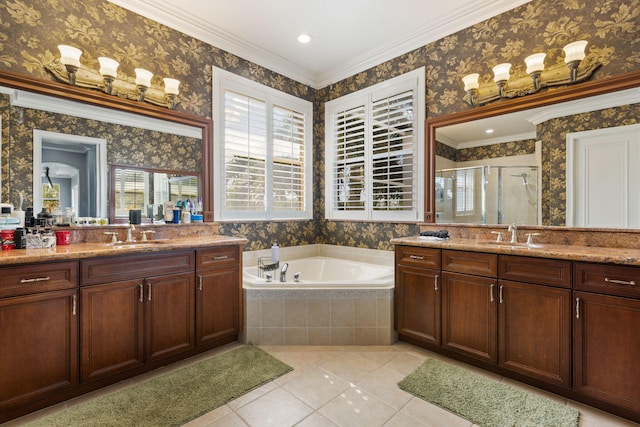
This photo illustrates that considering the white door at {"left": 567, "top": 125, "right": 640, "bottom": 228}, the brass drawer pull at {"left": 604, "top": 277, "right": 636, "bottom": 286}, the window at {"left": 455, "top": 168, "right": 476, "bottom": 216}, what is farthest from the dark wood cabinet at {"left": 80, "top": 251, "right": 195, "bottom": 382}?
the white door at {"left": 567, "top": 125, "right": 640, "bottom": 228}

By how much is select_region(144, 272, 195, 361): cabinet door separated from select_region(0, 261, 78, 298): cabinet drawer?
0.44 m

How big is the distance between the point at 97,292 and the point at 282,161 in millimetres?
2298

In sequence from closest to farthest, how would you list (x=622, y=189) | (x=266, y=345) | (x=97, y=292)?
(x=97, y=292)
(x=622, y=189)
(x=266, y=345)

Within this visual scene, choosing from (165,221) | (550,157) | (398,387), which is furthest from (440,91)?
(165,221)

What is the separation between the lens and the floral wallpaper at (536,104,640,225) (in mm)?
2168

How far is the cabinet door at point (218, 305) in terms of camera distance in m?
2.40

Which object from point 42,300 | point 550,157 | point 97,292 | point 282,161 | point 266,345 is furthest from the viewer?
point 282,161

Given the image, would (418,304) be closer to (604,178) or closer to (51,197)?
(604,178)

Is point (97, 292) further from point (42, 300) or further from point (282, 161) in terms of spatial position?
point (282, 161)

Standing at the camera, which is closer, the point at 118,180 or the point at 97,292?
Answer: the point at 97,292

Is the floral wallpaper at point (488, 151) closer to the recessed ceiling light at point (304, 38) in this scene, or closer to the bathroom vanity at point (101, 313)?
the recessed ceiling light at point (304, 38)

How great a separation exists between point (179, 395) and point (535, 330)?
2.31 metres

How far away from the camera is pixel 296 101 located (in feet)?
12.4

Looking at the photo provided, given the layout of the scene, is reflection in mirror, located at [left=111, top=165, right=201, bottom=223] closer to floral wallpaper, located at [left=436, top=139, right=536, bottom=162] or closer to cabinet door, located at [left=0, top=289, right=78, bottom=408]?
cabinet door, located at [left=0, top=289, right=78, bottom=408]
